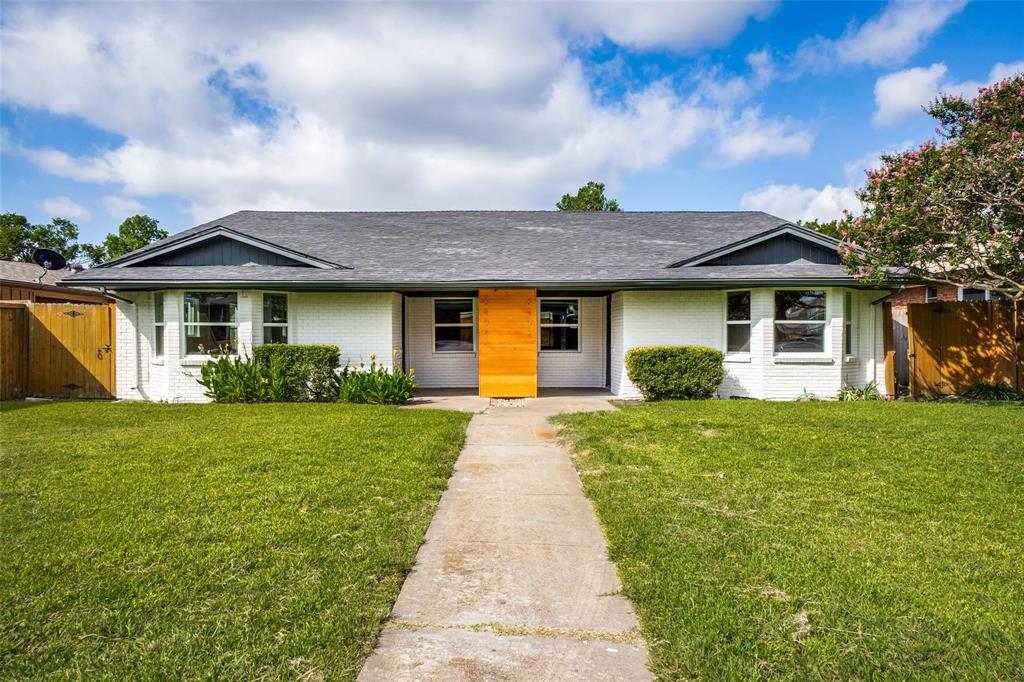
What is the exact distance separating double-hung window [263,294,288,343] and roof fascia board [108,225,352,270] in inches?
38.7

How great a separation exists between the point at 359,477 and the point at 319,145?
12.0 metres

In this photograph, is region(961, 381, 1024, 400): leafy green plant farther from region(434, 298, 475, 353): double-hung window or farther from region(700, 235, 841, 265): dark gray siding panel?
region(434, 298, 475, 353): double-hung window

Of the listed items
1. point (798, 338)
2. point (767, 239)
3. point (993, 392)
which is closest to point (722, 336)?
point (798, 338)

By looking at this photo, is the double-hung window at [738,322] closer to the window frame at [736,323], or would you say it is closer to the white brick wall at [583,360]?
the window frame at [736,323]

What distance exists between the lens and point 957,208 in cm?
974

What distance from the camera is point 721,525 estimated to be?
407cm

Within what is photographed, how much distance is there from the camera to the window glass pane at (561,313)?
45.5 ft

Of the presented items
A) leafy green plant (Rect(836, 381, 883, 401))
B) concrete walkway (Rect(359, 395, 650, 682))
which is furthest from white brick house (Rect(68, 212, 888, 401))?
concrete walkway (Rect(359, 395, 650, 682))

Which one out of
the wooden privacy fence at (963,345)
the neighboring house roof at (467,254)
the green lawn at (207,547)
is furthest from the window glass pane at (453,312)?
the wooden privacy fence at (963,345)

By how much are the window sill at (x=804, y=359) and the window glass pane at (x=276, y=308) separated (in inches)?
437

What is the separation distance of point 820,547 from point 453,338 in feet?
36.2

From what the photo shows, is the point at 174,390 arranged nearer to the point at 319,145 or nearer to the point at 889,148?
the point at 319,145

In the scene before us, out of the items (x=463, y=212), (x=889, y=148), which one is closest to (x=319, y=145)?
(x=463, y=212)

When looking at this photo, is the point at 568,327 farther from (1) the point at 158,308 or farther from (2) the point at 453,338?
(1) the point at 158,308
